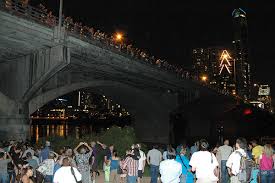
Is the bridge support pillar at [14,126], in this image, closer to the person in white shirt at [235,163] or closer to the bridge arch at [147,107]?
the bridge arch at [147,107]

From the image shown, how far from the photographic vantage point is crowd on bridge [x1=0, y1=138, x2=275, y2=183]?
8.27 metres

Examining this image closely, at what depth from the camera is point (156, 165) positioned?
14086 mm

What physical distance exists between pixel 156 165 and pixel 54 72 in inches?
788

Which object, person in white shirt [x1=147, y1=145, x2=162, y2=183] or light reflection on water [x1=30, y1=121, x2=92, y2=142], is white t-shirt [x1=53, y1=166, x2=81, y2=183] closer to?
person in white shirt [x1=147, y1=145, x2=162, y2=183]

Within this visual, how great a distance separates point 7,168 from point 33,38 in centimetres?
1941

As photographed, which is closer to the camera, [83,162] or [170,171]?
[170,171]

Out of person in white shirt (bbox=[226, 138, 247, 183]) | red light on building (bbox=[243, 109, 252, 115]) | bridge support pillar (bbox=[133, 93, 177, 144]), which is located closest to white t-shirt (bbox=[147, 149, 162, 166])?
person in white shirt (bbox=[226, 138, 247, 183])

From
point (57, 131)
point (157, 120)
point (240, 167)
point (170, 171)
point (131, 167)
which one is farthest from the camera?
point (57, 131)

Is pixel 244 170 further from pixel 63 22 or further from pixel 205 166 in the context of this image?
pixel 63 22

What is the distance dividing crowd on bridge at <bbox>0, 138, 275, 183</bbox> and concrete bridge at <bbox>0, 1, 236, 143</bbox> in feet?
50.7

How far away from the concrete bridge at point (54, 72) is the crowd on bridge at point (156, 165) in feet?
50.7

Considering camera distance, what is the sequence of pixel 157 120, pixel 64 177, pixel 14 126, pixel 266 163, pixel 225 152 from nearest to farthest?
pixel 64 177 → pixel 266 163 → pixel 225 152 → pixel 14 126 → pixel 157 120

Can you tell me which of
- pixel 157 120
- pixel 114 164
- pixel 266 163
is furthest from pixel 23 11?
pixel 157 120

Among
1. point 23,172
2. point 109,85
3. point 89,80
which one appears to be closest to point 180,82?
point 109,85
